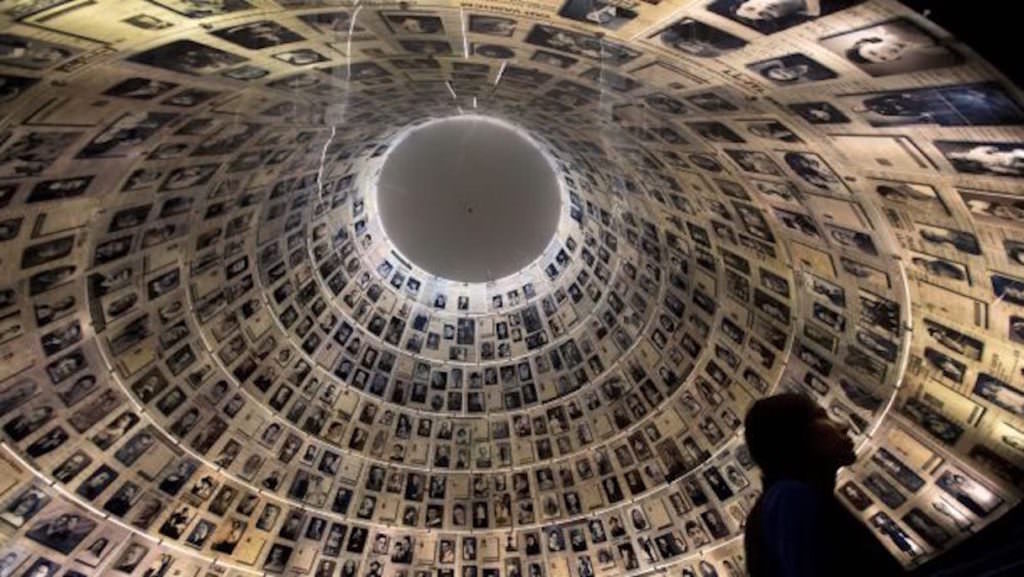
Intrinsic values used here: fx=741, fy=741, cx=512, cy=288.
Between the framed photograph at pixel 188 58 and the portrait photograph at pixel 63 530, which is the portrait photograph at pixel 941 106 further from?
the portrait photograph at pixel 63 530

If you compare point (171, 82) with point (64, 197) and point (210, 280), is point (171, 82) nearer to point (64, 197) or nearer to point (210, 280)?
point (64, 197)

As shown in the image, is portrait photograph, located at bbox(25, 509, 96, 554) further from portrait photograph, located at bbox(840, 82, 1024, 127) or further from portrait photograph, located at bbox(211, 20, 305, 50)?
portrait photograph, located at bbox(840, 82, 1024, 127)

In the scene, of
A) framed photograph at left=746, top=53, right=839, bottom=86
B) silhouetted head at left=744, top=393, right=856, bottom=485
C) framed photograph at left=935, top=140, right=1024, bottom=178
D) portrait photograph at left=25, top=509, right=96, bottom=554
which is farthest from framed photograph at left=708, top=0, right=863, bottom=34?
portrait photograph at left=25, top=509, right=96, bottom=554

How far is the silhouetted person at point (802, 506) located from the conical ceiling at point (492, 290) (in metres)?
3.54

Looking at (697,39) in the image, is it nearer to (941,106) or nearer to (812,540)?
(941,106)

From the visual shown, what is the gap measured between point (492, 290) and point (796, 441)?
17539 mm

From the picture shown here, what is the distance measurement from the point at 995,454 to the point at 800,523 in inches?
351

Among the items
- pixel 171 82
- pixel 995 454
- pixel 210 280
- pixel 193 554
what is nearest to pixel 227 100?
pixel 171 82

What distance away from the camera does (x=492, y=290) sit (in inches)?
853

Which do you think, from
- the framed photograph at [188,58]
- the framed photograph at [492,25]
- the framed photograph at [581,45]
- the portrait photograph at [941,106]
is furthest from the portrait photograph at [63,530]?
the portrait photograph at [941,106]

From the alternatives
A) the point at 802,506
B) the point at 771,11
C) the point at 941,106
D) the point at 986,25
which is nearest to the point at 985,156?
the point at 941,106

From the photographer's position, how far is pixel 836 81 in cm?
724

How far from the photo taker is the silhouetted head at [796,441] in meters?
4.17

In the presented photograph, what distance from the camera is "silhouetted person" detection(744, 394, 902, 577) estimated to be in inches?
147
